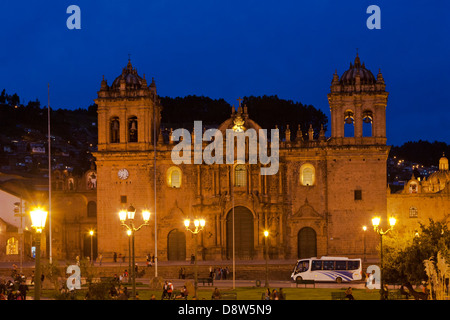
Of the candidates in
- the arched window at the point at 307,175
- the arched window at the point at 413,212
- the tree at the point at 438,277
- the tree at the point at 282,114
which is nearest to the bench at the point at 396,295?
the tree at the point at 438,277

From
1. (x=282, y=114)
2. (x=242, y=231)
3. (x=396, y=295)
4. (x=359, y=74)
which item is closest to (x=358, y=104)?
(x=359, y=74)

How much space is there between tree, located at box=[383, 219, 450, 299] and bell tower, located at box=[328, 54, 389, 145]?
19269 mm

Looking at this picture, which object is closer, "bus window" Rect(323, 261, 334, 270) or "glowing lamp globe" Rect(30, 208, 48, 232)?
"glowing lamp globe" Rect(30, 208, 48, 232)

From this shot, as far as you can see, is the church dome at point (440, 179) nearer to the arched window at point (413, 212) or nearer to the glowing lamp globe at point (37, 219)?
the arched window at point (413, 212)

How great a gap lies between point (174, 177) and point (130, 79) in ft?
26.2

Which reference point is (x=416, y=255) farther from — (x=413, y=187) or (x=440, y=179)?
(x=440, y=179)

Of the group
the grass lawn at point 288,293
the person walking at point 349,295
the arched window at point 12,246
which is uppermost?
the arched window at point 12,246

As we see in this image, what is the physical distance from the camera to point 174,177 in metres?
53.9

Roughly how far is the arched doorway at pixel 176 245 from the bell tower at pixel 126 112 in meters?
6.64

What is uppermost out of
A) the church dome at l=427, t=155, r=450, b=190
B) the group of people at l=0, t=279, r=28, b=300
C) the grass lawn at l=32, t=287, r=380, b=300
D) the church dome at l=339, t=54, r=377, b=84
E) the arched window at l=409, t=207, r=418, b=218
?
the church dome at l=339, t=54, r=377, b=84

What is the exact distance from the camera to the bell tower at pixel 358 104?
51719 millimetres

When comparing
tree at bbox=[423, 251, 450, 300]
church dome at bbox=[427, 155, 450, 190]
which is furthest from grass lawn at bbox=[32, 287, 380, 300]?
church dome at bbox=[427, 155, 450, 190]

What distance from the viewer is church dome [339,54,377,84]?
52406 millimetres

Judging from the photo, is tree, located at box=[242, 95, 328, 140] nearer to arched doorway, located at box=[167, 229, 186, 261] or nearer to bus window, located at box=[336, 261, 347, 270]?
arched doorway, located at box=[167, 229, 186, 261]
